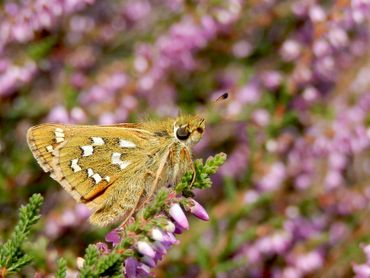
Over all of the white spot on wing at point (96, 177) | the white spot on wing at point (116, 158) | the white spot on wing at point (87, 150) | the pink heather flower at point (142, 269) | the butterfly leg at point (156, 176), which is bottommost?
the pink heather flower at point (142, 269)

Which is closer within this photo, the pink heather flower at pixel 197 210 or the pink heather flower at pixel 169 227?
the pink heather flower at pixel 169 227

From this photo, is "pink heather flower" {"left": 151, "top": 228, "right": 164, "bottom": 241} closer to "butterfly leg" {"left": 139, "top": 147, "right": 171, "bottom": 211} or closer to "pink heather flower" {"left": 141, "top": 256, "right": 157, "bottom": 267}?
"pink heather flower" {"left": 141, "top": 256, "right": 157, "bottom": 267}

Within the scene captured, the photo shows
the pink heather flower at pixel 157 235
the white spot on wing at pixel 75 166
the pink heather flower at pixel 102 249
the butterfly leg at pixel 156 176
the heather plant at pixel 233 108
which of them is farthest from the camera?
the heather plant at pixel 233 108

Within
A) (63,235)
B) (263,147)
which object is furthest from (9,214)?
(263,147)

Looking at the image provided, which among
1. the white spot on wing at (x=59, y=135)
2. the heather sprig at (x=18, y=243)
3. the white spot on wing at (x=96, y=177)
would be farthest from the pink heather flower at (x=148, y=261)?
the white spot on wing at (x=59, y=135)

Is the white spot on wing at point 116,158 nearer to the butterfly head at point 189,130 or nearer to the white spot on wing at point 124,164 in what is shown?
the white spot on wing at point 124,164

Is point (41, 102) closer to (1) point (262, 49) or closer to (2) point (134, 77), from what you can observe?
(2) point (134, 77)

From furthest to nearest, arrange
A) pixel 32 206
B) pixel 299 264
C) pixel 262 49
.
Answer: pixel 262 49, pixel 299 264, pixel 32 206
